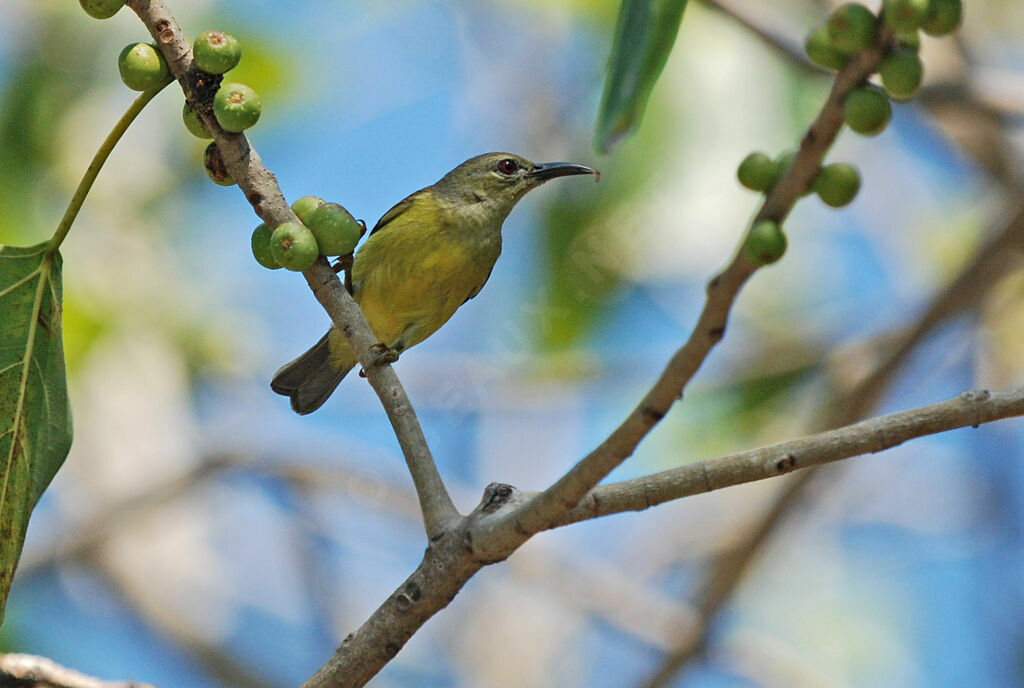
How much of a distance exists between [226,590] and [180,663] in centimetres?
132

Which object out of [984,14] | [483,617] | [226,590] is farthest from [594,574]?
[984,14]

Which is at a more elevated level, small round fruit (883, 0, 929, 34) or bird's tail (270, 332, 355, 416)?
bird's tail (270, 332, 355, 416)

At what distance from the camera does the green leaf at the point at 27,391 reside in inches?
98.9

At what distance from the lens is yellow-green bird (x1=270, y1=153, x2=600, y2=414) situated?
4.90m

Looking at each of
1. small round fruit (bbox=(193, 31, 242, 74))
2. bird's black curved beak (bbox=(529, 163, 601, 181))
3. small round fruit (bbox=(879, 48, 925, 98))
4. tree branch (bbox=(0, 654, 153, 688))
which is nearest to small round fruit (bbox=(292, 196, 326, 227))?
small round fruit (bbox=(193, 31, 242, 74))

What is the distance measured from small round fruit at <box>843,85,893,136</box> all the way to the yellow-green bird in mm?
3392

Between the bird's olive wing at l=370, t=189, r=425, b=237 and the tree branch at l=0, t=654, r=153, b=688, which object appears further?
the bird's olive wing at l=370, t=189, r=425, b=237

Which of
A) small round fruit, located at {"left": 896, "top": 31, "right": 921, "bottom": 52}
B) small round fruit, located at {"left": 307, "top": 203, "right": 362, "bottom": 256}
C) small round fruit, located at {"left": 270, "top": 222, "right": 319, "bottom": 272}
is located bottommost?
small round fruit, located at {"left": 896, "top": 31, "right": 921, "bottom": 52}

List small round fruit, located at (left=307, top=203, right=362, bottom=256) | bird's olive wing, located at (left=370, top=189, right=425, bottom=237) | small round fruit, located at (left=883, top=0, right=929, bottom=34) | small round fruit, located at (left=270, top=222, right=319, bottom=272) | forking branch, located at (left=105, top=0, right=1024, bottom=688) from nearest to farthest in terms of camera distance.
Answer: small round fruit, located at (left=883, top=0, right=929, bottom=34) → forking branch, located at (left=105, top=0, right=1024, bottom=688) → small round fruit, located at (left=270, top=222, right=319, bottom=272) → small round fruit, located at (left=307, top=203, right=362, bottom=256) → bird's olive wing, located at (left=370, top=189, right=425, bottom=237)

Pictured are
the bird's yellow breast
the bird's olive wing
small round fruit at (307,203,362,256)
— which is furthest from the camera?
the bird's olive wing

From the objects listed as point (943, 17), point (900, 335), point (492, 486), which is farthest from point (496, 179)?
point (943, 17)

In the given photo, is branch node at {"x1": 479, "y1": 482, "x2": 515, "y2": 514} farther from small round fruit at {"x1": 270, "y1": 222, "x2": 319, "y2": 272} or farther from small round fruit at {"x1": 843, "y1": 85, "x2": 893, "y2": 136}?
small round fruit at {"x1": 843, "y1": 85, "x2": 893, "y2": 136}

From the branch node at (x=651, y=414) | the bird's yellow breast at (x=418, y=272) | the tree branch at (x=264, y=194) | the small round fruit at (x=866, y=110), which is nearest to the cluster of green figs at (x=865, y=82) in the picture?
the small round fruit at (x=866, y=110)

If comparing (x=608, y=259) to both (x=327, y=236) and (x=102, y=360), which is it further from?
(x=327, y=236)
